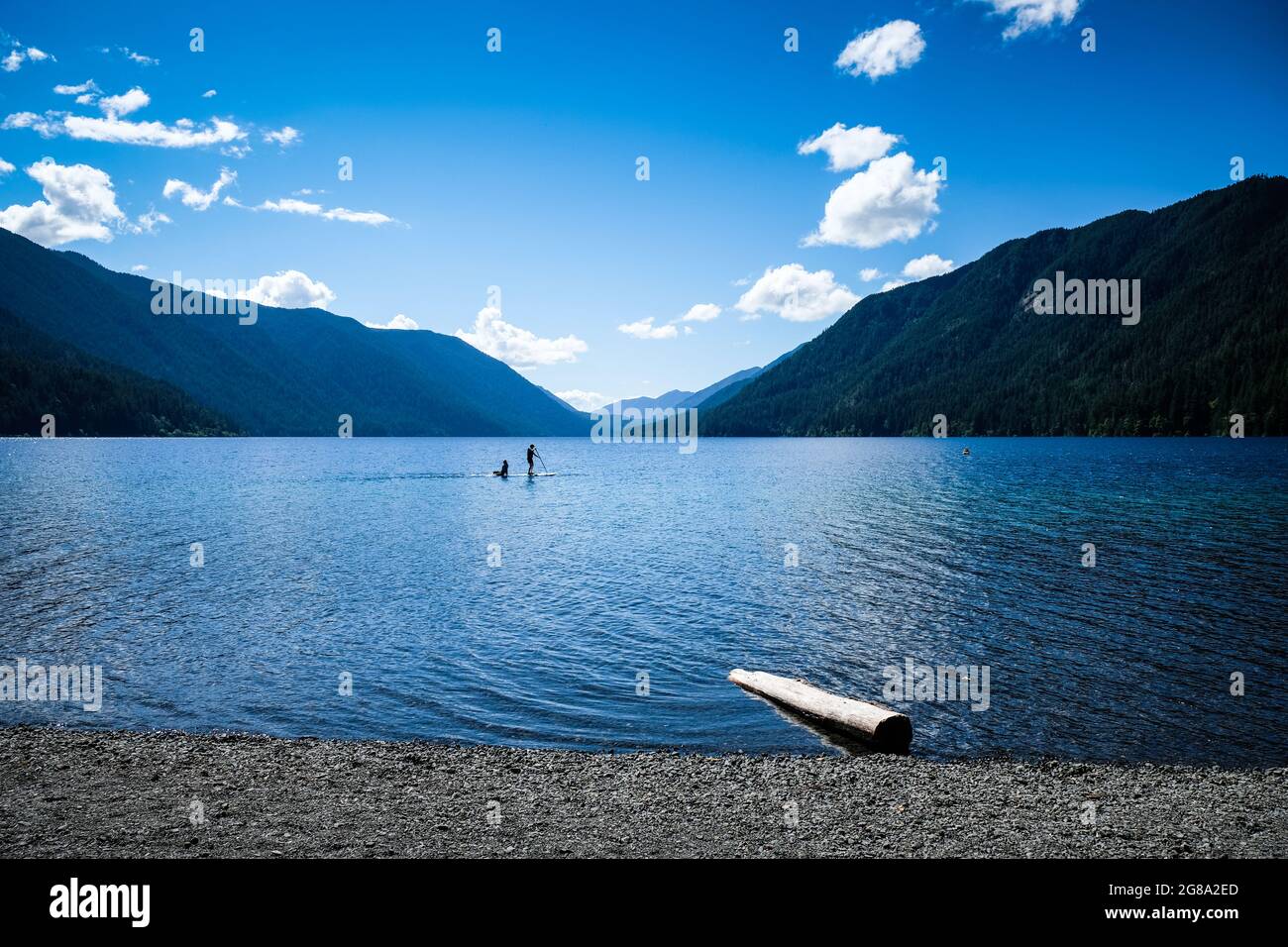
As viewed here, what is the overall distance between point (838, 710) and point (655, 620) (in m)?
11.0

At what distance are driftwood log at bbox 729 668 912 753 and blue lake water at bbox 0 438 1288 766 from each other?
1.97 feet

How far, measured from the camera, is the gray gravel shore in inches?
421

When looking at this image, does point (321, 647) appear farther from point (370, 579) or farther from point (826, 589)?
point (826, 589)

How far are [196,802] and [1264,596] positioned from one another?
120ft

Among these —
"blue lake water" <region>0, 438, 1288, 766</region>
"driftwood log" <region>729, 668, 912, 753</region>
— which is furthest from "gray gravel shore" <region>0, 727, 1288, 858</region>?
"blue lake water" <region>0, 438, 1288, 766</region>

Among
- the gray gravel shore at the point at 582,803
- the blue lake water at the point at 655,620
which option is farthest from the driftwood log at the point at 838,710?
the gray gravel shore at the point at 582,803

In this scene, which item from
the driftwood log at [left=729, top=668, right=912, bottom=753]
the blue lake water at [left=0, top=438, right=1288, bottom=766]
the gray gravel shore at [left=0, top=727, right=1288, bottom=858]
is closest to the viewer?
the gray gravel shore at [left=0, top=727, right=1288, bottom=858]

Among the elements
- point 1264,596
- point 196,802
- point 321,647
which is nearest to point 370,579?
point 321,647

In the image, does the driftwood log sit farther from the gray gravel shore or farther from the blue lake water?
the gray gravel shore

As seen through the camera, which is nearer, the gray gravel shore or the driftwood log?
the gray gravel shore

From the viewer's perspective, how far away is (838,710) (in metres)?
16.7

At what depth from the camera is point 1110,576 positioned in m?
33.6

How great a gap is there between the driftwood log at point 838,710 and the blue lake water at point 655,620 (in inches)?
23.6

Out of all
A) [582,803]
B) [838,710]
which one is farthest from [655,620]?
[582,803]
